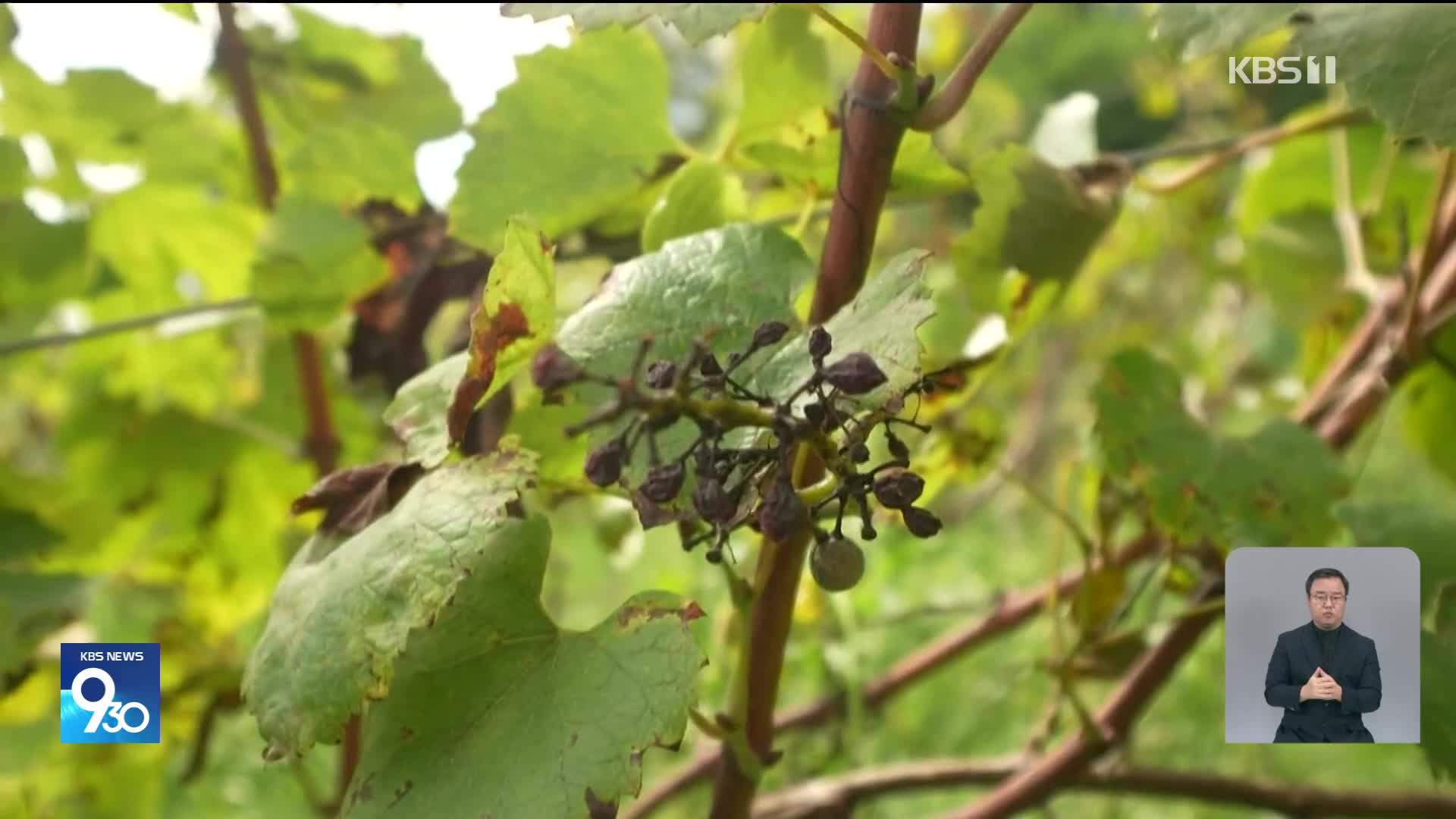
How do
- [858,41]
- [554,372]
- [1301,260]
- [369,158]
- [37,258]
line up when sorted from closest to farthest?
[554,372] < [858,41] < [369,158] < [37,258] < [1301,260]

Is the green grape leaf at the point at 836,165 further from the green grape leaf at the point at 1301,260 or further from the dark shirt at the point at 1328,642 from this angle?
the green grape leaf at the point at 1301,260

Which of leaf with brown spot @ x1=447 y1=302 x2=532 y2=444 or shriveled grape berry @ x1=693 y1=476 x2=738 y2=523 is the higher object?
leaf with brown spot @ x1=447 y1=302 x2=532 y2=444

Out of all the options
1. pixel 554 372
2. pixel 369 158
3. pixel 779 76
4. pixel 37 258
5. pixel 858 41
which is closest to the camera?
pixel 554 372

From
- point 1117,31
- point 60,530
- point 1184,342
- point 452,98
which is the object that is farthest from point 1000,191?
point 1117,31

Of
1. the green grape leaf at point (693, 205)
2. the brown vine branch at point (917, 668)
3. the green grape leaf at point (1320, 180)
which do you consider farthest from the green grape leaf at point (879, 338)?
the green grape leaf at point (1320, 180)

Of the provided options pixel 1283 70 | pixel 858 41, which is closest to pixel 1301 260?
pixel 1283 70

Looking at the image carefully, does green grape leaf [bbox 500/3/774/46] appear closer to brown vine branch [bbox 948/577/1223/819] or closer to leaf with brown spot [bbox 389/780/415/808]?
leaf with brown spot [bbox 389/780/415/808]

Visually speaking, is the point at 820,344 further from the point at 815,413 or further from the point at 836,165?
the point at 836,165

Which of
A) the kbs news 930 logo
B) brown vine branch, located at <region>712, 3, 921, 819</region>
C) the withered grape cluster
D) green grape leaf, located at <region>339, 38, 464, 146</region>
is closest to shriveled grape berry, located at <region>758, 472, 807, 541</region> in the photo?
the withered grape cluster
